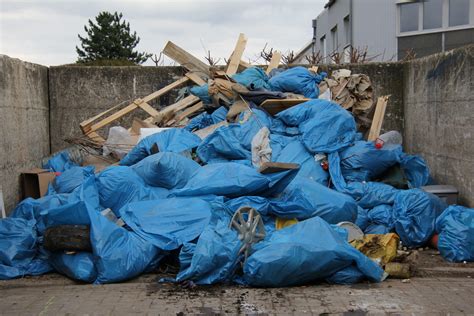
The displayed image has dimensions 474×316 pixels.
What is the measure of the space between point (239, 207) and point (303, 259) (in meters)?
1.04

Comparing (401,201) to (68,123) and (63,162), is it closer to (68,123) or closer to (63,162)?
(63,162)

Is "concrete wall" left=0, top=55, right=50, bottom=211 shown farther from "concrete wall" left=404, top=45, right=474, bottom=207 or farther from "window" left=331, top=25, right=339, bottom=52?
"window" left=331, top=25, right=339, bottom=52

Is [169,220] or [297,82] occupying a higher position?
[297,82]

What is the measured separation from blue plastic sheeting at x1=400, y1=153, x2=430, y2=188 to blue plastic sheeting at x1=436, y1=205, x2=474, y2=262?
1488 mm

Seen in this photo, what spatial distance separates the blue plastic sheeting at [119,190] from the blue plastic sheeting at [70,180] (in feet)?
2.38

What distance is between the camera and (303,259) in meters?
4.83

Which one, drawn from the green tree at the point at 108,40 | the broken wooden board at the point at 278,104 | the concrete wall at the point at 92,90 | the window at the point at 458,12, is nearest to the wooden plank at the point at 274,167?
the broken wooden board at the point at 278,104

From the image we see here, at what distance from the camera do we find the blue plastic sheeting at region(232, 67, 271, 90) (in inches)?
324

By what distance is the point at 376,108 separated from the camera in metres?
8.19

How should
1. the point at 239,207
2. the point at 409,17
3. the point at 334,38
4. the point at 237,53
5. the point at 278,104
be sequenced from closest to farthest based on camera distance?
the point at 239,207, the point at 278,104, the point at 237,53, the point at 409,17, the point at 334,38

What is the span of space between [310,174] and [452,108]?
199 cm

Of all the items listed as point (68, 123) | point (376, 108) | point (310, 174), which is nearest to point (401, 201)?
point (310, 174)

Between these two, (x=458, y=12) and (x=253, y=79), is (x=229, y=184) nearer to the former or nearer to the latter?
(x=253, y=79)

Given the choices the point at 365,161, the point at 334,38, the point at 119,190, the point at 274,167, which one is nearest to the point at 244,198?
the point at 274,167
